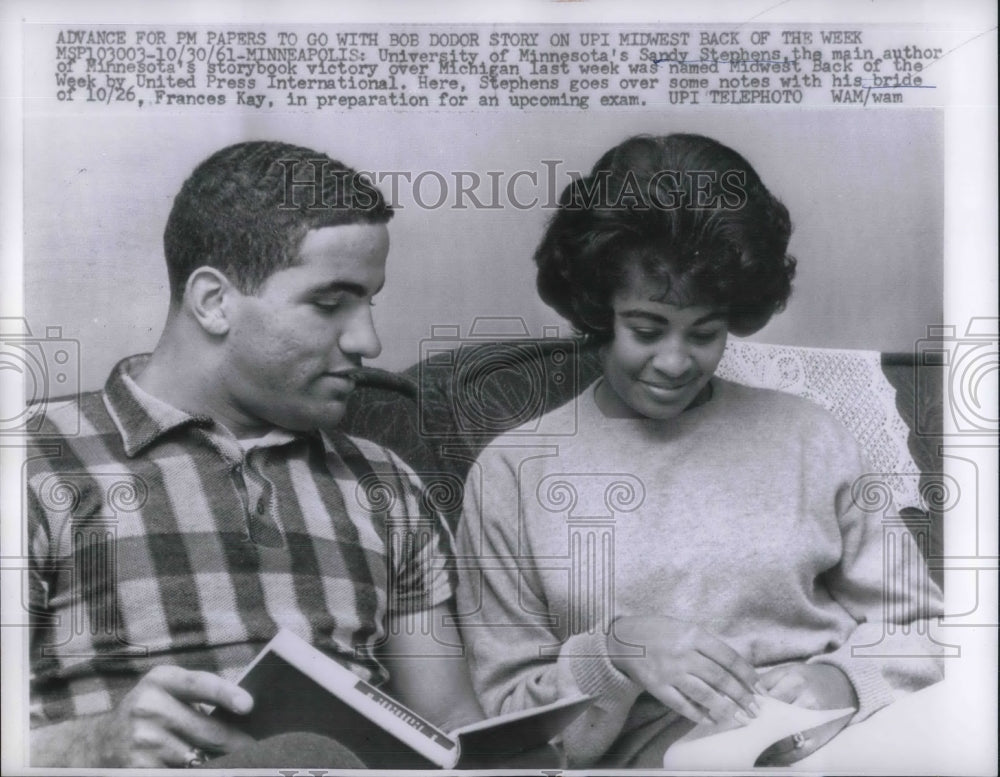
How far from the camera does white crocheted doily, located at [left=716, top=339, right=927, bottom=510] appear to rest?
256cm

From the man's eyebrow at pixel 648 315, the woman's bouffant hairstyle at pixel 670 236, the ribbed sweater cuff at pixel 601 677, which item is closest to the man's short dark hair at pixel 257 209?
the woman's bouffant hairstyle at pixel 670 236

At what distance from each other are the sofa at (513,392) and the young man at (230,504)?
0.06 metres

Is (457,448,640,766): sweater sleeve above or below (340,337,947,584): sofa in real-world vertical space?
below

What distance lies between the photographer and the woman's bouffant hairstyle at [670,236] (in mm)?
2514

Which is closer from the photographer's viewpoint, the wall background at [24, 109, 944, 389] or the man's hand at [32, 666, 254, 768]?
the man's hand at [32, 666, 254, 768]

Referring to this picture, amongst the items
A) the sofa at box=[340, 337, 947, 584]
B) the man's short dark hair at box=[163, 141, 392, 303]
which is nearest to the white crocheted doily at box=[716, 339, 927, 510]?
the sofa at box=[340, 337, 947, 584]

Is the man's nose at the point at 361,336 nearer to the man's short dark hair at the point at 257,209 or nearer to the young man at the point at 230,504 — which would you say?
the young man at the point at 230,504

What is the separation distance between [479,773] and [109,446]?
1087 millimetres

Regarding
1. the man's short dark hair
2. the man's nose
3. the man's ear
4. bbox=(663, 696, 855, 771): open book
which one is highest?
the man's short dark hair

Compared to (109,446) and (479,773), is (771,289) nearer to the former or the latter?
(479,773)

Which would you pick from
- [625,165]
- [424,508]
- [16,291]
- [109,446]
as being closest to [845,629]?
[424,508]

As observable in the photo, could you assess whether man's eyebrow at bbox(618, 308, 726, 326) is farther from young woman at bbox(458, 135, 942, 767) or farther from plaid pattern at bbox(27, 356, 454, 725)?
plaid pattern at bbox(27, 356, 454, 725)

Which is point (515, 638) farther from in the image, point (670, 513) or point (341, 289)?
point (341, 289)

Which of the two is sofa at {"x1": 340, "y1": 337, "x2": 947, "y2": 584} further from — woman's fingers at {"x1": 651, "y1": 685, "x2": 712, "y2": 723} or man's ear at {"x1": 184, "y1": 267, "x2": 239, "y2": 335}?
woman's fingers at {"x1": 651, "y1": 685, "x2": 712, "y2": 723}
